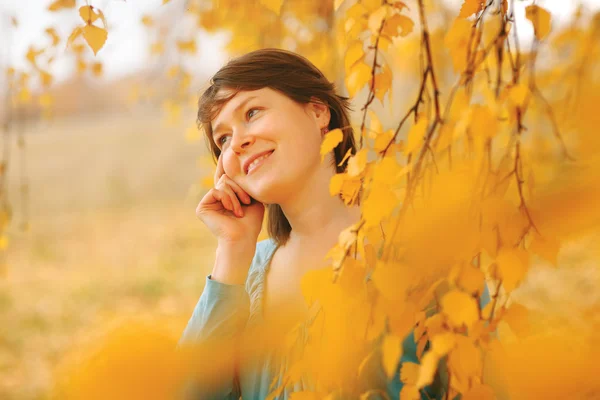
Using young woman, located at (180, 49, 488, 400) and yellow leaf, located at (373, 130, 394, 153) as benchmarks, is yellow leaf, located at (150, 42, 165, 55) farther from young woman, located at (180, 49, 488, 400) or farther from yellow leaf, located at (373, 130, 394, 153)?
yellow leaf, located at (373, 130, 394, 153)

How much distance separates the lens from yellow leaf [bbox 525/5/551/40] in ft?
2.08

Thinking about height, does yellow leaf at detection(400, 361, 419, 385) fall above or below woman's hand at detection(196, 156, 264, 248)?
below

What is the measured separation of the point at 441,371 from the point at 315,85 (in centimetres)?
57

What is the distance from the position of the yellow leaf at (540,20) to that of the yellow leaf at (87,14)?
598 mm

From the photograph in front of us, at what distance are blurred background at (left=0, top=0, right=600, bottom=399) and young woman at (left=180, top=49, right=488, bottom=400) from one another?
243 mm

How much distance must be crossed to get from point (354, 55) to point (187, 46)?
168 centimetres

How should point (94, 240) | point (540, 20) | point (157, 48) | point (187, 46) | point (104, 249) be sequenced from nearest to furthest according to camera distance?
point (540, 20)
point (187, 46)
point (157, 48)
point (104, 249)
point (94, 240)

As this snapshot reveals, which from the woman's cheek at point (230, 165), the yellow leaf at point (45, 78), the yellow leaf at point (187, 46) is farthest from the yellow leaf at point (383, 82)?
the yellow leaf at point (187, 46)

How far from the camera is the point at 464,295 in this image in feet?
1.88

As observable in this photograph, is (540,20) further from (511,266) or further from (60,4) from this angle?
(60,4)

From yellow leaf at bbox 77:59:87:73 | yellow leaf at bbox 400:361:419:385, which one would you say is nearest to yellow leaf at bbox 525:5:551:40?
yellow leaf at bbox 400:361:419:385

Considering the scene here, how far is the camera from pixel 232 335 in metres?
1.00

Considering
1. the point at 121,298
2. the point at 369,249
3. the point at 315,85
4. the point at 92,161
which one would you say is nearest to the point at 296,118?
the point at 315,85

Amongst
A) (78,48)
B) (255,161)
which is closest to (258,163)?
(255,161)
